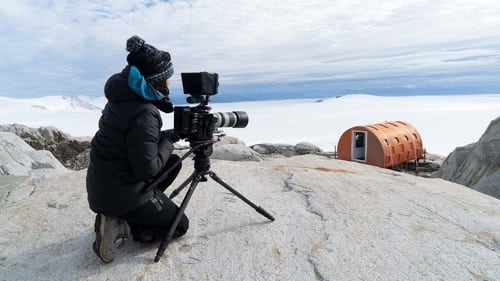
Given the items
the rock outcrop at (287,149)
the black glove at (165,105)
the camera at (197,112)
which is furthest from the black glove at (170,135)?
the rock outcrop at (287,149)

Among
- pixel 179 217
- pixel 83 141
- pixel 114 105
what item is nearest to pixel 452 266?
pixel 179 217

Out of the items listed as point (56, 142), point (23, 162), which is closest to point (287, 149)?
point (56, 142)

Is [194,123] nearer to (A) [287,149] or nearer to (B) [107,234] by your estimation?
(B) [107,234]

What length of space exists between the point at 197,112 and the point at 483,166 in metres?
8.44

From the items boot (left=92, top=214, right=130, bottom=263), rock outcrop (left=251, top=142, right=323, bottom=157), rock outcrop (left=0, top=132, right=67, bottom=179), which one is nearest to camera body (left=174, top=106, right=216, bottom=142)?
boot (left=92, top=214, right=130, bottom=263)

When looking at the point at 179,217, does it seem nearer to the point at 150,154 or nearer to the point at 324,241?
the point at 150,154

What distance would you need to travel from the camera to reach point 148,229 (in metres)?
3.72

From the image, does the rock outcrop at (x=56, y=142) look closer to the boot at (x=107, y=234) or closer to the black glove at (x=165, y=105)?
the boot at (x=107, y=234)

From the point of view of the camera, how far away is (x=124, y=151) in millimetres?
3238

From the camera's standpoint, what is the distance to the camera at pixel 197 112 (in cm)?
356

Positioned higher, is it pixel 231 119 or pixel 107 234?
pixel 231 119

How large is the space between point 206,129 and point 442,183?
483 centimetres

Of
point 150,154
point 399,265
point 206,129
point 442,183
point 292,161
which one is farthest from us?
point 292,161

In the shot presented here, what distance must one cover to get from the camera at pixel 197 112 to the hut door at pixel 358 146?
14.1 meters
